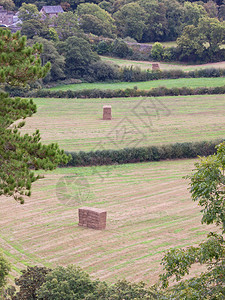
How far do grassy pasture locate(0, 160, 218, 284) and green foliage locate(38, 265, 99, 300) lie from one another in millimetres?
4029

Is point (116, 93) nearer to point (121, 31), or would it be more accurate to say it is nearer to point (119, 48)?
point (119, 48)

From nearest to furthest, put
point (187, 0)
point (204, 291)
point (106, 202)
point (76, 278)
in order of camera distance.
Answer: point (204, 291) < point (76, 278) < point (106, 202) < point (187, 0)

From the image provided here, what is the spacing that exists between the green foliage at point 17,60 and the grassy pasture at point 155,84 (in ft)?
140

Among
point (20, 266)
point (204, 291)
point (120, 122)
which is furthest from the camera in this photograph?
point (120, 122)

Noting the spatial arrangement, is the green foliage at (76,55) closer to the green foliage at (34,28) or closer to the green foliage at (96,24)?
the green foliage at (34,28)

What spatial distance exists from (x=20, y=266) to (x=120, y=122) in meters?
26.7

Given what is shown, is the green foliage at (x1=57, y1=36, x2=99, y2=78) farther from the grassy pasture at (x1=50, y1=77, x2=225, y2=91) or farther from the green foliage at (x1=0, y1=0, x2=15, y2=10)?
the green foliage at (x1=0, y1=0, x2=15, y2=10)

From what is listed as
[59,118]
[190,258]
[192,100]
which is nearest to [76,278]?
[190,258]

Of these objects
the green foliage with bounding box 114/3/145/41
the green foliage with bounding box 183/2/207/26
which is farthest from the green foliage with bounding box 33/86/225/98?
the green foliage with bounding box 183/2/207/26

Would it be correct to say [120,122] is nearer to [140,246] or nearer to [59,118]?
[59,118]

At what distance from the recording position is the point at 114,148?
1415 inches

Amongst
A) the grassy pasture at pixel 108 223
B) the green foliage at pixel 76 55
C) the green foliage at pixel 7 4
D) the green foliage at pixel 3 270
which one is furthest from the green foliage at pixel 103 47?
the green foliage at pixel 3 270

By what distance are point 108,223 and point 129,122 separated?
2223 cm

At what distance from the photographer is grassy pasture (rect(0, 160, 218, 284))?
63.1 feet
